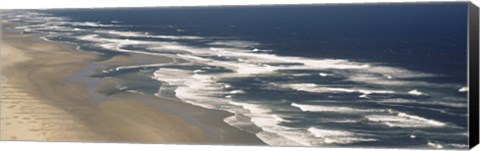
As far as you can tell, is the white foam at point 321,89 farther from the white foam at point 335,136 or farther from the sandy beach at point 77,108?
the sandy beach at point 77,108

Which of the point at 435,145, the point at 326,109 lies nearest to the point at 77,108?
the point at 326,109

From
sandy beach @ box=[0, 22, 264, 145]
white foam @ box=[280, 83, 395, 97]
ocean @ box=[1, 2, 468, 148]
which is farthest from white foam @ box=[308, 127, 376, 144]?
sandy beach @ box=[0, 22, 264, 145]

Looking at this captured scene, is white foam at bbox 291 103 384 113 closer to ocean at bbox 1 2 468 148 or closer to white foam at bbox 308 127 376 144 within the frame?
ocean at bbox 1 2 468 148

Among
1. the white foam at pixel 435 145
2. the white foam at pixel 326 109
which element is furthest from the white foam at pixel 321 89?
the white foam at pixel 435 145

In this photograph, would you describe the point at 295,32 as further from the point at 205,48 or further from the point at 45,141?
the point at 45,141

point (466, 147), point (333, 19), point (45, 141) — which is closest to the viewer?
point (466, 147)

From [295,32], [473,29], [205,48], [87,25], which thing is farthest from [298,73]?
[87,25]
